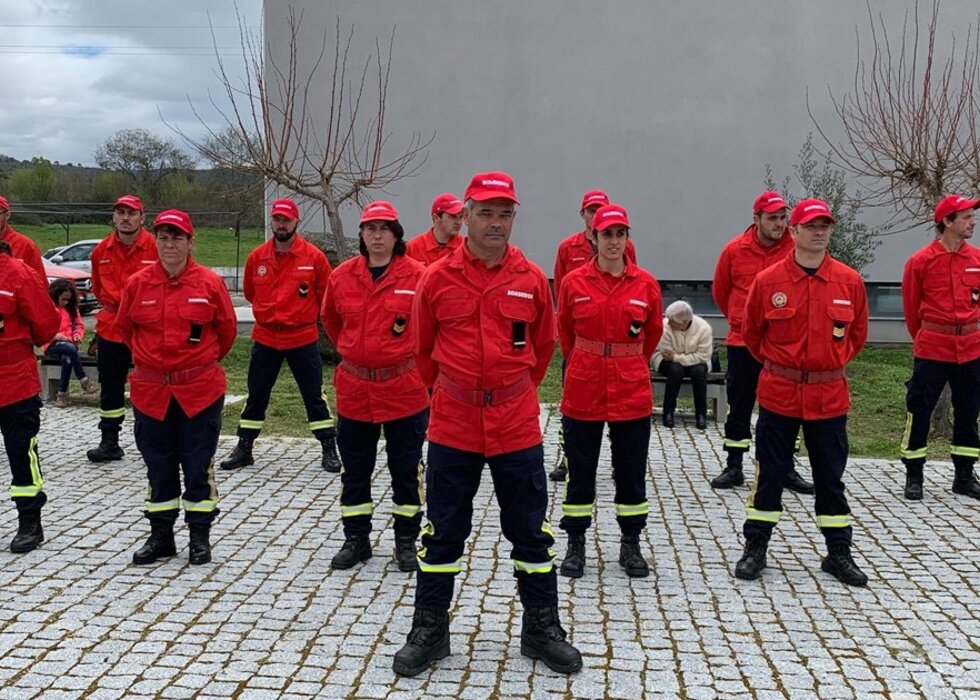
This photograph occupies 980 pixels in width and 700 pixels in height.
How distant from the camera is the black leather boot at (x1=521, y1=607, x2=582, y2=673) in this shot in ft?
15.3

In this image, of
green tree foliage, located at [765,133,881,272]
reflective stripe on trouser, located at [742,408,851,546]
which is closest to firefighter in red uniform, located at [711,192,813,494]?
reflective stripe on trouser, located at [742,408,851,546]

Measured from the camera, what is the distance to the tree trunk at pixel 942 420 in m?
10.3

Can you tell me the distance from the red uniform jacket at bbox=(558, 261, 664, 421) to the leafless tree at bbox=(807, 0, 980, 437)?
16.2 ft

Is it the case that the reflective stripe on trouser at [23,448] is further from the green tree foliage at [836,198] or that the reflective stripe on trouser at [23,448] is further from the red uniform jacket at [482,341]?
the green tree foliage at [836,198]

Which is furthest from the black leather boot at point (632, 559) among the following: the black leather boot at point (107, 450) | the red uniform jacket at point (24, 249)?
the red uniform jacket at point (24, 249)

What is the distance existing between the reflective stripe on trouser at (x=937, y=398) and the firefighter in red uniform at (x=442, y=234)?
384cm

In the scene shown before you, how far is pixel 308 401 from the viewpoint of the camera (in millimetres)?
8750

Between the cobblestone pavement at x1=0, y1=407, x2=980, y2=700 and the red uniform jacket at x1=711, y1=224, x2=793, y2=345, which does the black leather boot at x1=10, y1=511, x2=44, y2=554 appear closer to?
the cobblestone pavement at x1=0, y1=407, x2=980, y2=700

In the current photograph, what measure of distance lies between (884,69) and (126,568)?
48.2 feet

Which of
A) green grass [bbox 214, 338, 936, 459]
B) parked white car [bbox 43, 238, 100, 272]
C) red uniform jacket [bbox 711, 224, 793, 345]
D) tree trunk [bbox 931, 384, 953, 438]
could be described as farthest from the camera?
parked white car [bbox 43, 238, 100, 272]

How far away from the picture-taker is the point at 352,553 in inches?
245

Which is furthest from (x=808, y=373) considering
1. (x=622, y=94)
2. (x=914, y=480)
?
(x=622, y=94)

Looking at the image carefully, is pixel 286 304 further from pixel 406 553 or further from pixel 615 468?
pixel 615 468

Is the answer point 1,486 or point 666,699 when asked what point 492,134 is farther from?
point 666,699
